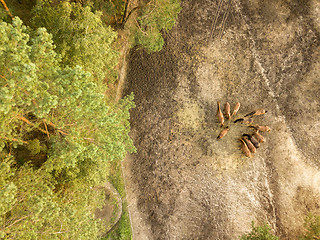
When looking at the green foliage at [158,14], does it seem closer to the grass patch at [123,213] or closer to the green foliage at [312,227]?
the grass patch at [123,213]

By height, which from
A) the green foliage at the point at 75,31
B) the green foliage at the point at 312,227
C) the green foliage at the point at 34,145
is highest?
the green foliage at the point at 75,31

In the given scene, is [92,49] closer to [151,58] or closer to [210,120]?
[151,58]

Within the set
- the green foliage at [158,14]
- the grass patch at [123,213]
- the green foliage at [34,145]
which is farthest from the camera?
the grass patch at [123,213]

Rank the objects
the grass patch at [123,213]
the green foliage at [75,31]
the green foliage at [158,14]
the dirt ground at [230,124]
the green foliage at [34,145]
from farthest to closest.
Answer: the dirt ground at [230,124] → the grass patch at [123,213] → the green foliage at [158,14] → the green foliage at [34,145] → the green foliage at [75,31]

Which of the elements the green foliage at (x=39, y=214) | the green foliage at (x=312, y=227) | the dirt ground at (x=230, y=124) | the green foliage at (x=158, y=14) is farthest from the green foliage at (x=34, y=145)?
the green foliage at (x=312, y=227)

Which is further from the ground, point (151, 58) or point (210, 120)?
point (151, 58)

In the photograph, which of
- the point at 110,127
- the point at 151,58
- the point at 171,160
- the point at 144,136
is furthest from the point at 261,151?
the point at 110,127

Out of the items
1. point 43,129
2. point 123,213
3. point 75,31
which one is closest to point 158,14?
point 75,31
